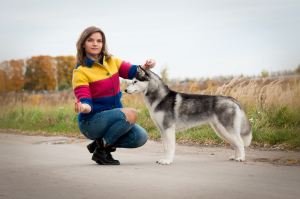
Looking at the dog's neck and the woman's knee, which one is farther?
the dog's neck

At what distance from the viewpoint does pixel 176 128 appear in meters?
4.97

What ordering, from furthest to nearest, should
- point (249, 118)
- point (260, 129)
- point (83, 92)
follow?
1. point (249, 118)
2. point (260, 129)
3. point (83, 92)

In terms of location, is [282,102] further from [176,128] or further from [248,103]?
[176,128]

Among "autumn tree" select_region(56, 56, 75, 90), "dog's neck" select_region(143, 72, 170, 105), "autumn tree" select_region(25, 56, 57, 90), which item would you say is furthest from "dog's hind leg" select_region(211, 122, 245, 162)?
"autumn tree" select_region(56, 56, 75, 90)

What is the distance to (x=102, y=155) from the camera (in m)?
4.82

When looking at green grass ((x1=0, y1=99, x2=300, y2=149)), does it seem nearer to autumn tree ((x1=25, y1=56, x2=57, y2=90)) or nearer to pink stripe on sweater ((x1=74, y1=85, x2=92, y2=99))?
pink stripe on sweater ((x1=74, y1=85, x2=92, y2=99))

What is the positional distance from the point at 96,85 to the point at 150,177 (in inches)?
62.7

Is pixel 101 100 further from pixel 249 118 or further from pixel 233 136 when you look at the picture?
pixel 249 118

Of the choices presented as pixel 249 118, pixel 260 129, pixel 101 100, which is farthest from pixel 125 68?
pixel 249 118

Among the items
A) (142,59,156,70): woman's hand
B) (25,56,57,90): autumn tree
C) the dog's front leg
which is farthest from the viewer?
(25,56,57,90): autumn tree

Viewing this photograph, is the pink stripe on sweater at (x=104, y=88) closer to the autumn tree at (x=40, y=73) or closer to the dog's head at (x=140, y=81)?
the dog's head at (x=140, y=81)

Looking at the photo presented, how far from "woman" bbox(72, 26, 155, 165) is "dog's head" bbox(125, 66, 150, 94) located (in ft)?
0.81

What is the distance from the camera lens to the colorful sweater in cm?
457

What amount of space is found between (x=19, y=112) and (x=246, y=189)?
1247cm
